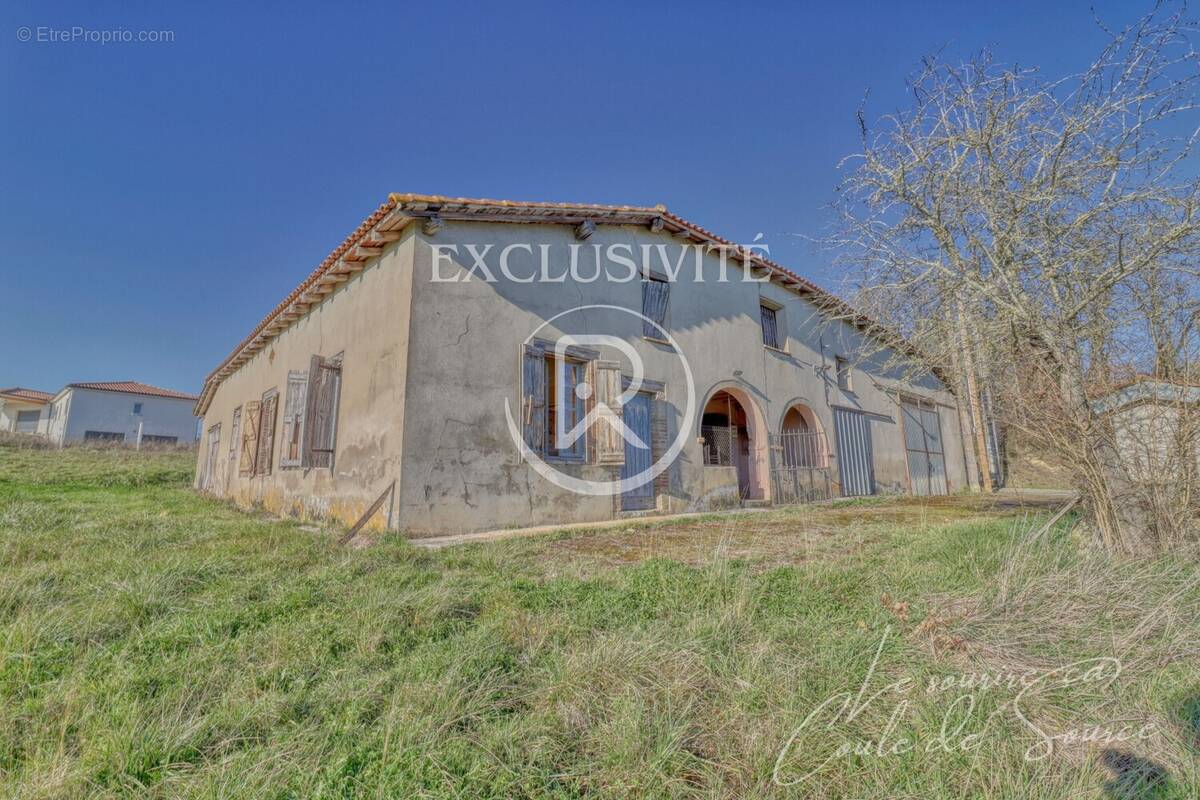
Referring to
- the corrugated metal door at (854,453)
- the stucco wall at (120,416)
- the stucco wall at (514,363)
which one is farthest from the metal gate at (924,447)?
the stucco wall at (120,416)

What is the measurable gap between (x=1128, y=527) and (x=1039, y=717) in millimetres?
2870

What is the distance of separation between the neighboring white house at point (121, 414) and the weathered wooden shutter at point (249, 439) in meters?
22.7

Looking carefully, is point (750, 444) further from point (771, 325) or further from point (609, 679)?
point (609, 679)

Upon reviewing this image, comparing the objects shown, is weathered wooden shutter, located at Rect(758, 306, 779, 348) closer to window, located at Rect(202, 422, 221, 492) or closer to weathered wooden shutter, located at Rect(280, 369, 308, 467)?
weathered wooden shutter, located at Rect(280, 369, 308, 467)

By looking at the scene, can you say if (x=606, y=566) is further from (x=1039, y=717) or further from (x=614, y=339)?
(x=614, y=339)

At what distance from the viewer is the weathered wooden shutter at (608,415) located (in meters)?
7.84

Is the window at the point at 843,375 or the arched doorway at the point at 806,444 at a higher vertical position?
the window at the point at 843,375

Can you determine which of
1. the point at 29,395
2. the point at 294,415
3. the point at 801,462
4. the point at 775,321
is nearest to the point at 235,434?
the point at 294,415

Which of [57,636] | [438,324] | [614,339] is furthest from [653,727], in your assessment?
[614,339]

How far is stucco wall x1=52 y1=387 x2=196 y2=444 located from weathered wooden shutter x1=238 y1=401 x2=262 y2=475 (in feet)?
78.1

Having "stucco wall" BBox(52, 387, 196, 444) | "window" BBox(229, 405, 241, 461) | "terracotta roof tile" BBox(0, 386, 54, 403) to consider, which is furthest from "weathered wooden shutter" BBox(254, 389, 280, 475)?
"terracotta roof tile" BBox(0, 386, 54, 403)

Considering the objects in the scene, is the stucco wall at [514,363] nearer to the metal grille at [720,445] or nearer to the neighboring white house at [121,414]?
the metal grille at [720,445]

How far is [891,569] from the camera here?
3.61m

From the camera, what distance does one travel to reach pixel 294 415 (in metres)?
8.63
